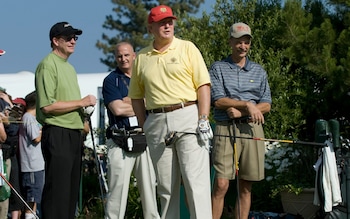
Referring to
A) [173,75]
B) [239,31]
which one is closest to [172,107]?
[173,75]

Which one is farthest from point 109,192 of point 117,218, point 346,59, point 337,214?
point 346,59

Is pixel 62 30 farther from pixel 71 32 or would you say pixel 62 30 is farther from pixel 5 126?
pixel 5 126

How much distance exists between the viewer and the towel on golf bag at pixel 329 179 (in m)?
8.14

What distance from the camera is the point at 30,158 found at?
1120cm

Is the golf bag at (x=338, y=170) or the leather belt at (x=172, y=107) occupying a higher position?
the leather belt at (x=172, y=107)

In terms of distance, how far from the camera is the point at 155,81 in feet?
23.7

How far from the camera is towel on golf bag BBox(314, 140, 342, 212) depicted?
8141 millimetres

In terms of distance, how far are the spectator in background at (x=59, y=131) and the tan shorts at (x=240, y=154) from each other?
1.46 m

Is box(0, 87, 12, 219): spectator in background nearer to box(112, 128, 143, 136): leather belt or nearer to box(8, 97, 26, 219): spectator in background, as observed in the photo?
box(8, 97, 26, 219): spectator in background

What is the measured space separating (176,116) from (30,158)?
4.54 metres

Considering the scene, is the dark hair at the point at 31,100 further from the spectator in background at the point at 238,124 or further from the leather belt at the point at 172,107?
the leather belt at the point at 172,107

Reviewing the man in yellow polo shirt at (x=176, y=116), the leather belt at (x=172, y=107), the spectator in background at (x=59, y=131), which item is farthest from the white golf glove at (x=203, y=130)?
the spectator in background at (x=59, y=131)

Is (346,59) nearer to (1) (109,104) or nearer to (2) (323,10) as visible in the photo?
(2) (323,10)

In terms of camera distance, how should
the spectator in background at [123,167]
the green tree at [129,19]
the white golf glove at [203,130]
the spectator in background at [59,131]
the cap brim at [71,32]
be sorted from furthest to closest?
the green tree at [129,19] → the spectator in background at [123,167] → the cap brim at [71,32] → the spectator in background at [59,131] → the white golf glove at [203,130]
